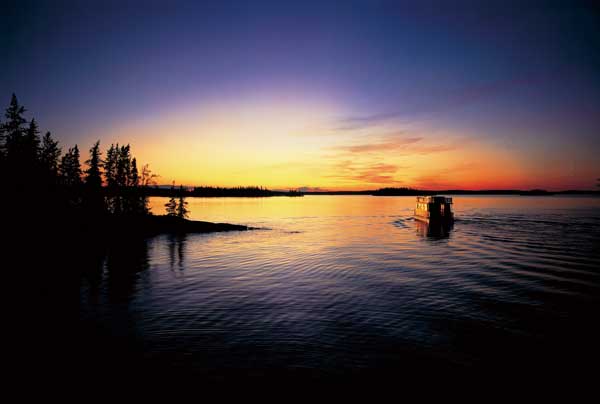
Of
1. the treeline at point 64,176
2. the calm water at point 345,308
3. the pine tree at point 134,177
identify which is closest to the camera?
the calm water at point 345,308

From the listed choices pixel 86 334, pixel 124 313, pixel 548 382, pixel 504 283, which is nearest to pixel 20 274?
pixel 124 313

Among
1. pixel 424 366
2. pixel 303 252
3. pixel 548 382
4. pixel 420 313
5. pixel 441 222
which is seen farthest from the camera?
pixel 441 222

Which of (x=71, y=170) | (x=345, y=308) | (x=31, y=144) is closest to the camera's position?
(x=345, y=308)

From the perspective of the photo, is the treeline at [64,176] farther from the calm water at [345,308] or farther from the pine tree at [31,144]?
the calm water at [345,308]

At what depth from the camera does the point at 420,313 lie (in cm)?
1664

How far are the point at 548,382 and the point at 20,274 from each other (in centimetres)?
3668

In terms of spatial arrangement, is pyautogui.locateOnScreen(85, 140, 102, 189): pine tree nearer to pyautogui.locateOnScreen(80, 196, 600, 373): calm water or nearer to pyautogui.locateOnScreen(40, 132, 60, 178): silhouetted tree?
pyautogui.locateOnScreen(40, 132, 60, 178): silhouetted tree

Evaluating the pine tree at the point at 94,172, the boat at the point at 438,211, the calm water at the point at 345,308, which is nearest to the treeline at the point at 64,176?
the pine tree at the point at 94,172

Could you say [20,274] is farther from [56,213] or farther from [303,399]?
[56,213]

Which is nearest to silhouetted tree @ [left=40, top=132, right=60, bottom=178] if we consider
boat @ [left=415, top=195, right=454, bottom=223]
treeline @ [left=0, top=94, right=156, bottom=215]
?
treeline @ [left=0, top=94, right=156, bottom=215]

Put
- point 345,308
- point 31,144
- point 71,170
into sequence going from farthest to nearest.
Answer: point 71,170 → point 31,144 → point 345,308

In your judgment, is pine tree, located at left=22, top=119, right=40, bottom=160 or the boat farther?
the boat

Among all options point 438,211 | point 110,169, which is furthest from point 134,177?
point 438,211

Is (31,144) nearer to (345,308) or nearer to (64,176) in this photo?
(64,176)
